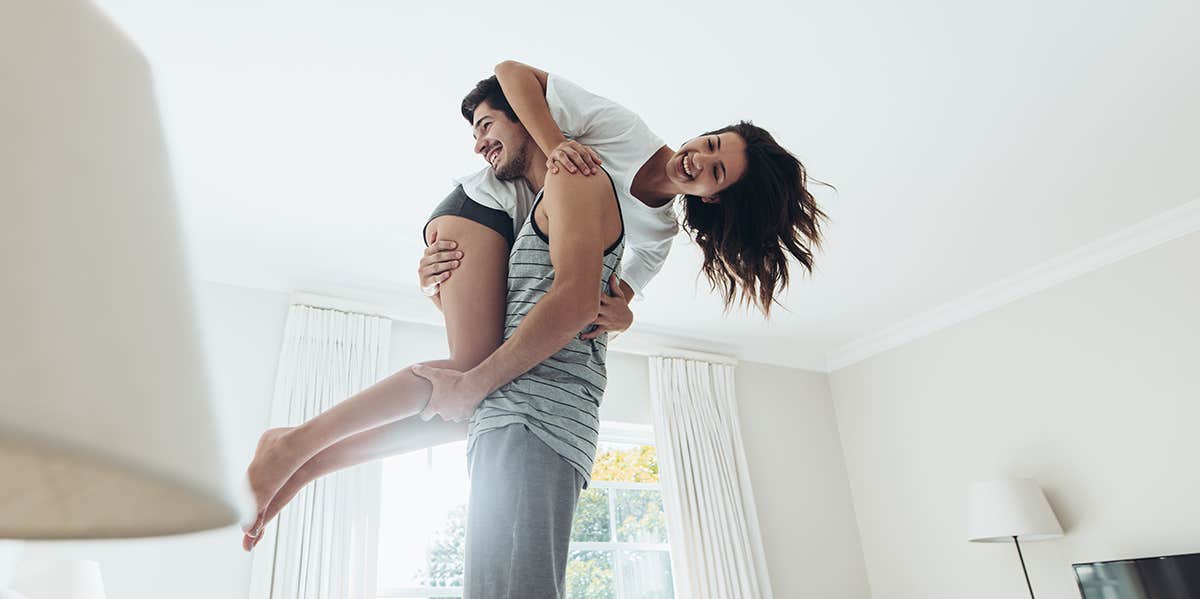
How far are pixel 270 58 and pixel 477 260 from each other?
5.19 feet

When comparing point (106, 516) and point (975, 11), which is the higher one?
point (975, 11)

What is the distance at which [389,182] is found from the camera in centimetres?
324

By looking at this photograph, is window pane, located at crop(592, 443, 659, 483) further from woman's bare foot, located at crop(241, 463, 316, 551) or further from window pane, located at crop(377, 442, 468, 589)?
woman's bare foot, located at crop(241, 463, 316, 551)

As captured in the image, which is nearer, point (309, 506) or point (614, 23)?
point (614, 23)

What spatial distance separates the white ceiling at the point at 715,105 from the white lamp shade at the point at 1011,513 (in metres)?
1.32

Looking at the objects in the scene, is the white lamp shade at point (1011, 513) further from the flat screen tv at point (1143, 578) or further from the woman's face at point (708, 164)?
the woman's face at point (708, 164)

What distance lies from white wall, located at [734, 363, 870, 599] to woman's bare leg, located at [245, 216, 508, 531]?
13.3 ft

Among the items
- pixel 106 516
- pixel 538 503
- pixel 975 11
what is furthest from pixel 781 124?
pixel 106 516

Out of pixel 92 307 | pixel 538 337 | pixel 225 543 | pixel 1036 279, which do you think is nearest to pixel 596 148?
pixel 538 337

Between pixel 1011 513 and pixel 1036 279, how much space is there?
1.39 meters

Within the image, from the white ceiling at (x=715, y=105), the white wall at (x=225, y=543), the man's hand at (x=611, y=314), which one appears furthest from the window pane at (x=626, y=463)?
the man's hand at (x=611, y=314)

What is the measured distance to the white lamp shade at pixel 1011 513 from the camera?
4.02 m

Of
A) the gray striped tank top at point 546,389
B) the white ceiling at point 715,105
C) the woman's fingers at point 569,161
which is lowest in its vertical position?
the gray striped tank top at point 546,389

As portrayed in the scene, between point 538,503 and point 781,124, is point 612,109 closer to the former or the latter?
point 538,503
